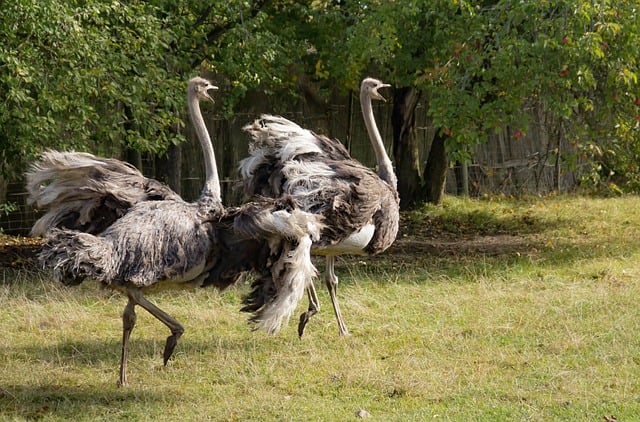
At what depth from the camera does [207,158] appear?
7.13m

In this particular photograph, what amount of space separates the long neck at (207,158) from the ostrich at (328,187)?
611 mm

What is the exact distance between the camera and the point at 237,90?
458 inches

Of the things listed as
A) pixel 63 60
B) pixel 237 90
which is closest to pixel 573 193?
pixel 237 90

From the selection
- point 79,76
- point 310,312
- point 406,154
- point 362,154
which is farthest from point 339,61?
point 310,312

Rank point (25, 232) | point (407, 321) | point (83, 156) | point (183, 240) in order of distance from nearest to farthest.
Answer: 1. point (183, 240)
2. point (83, 156)
3. point (407, 321)
4. point (25, 232)

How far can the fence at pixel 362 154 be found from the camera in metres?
13.3

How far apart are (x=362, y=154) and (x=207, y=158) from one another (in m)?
8.25

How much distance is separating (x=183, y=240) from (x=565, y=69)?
176 inches

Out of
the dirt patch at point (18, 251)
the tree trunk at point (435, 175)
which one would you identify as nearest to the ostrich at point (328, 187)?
the dirt patch at point (18, 251)

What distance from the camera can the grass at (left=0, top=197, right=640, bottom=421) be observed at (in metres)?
5.77

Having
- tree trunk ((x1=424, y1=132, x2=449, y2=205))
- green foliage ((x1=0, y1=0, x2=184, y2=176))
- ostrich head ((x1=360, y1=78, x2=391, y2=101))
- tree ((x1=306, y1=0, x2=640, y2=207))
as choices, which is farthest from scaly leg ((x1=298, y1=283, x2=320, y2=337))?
tree trunk ((x1=424, y1=132, x2=449, y2=205))

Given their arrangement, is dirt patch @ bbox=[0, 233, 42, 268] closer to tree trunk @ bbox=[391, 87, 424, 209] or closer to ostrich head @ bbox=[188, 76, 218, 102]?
ostrich head @ bbox=[188, 76, 218, 102]

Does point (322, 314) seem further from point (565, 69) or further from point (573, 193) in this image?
point (573, 193)

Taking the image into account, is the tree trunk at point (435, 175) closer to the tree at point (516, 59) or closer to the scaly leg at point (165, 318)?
the tree at point (516, 59)
